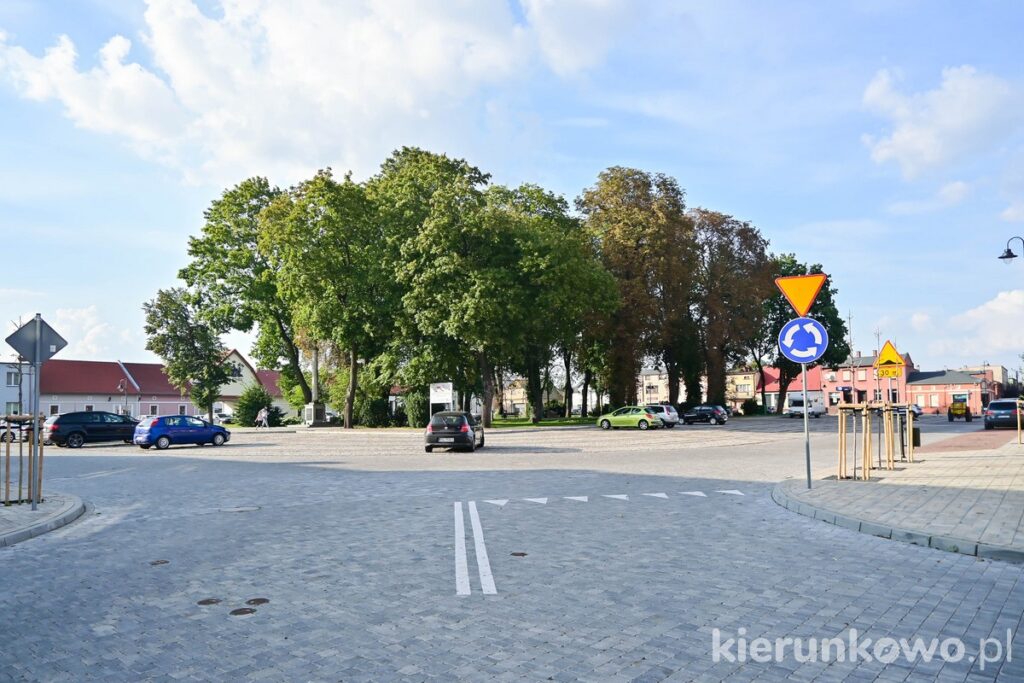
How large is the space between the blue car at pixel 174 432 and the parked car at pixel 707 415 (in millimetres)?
33191

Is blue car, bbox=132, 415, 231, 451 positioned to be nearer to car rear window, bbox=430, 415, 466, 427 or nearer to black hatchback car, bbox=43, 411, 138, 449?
black hatchback car, bbox=43, 411, 138, 449

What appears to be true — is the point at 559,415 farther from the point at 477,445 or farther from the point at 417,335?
the point at 477,445

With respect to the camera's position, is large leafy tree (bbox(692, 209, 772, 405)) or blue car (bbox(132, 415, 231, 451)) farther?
large leafy tree (bbox(692, 209, 772, 405))

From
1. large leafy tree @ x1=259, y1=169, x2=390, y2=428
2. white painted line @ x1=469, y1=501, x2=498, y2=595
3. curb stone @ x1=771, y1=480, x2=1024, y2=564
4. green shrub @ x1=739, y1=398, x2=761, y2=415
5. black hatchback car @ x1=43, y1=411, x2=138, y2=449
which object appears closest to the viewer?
white painted line @ x1=469, y1=501, x2=498, y2=595

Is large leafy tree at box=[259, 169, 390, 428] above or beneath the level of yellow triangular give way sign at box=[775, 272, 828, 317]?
above

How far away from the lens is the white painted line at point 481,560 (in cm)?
663

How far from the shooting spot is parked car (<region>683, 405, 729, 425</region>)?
51.8m

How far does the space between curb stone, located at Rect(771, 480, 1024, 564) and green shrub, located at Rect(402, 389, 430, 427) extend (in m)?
36.2

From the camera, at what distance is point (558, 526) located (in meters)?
9.91

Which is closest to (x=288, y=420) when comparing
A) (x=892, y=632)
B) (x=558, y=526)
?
(x=558, y=526)

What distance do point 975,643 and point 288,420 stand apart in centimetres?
6336

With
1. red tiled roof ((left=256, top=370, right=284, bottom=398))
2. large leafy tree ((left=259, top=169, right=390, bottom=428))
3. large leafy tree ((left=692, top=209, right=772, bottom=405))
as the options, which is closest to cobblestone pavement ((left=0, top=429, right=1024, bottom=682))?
large leafy tree ((left=259, top=169, right=390, bottom=428))

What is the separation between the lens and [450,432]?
26438 millimetres

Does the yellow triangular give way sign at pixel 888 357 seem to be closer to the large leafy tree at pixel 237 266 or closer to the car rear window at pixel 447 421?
the car rear window at pixel 447 421
